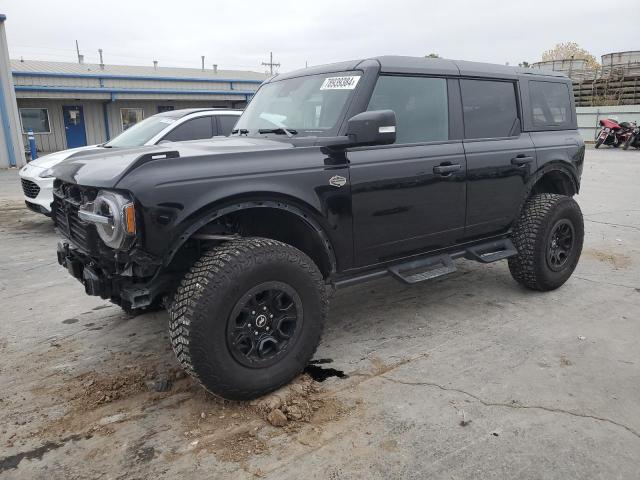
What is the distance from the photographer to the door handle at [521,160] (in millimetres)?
4223

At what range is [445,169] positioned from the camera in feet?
12.1

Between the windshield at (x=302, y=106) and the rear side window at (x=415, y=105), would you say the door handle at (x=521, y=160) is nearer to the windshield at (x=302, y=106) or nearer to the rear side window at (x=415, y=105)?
the rear side window at (x=415, y=105)

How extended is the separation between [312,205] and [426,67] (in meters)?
1.60

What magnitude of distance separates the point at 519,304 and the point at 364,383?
2.02m

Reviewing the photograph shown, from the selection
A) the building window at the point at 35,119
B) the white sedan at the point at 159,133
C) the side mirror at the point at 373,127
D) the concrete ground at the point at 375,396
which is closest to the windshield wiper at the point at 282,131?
the side mirror at the point at 373,127

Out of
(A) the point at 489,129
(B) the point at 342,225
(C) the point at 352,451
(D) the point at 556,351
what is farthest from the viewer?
(A) the point at 489,129

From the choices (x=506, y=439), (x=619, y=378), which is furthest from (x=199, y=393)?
(x=619, y=378)

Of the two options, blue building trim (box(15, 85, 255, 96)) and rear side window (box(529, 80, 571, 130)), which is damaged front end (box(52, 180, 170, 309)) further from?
blue building trim (box(15, 85, 255, 96))

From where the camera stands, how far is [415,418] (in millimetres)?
2725

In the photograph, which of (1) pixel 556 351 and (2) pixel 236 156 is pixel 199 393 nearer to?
(2) pixel 236 156

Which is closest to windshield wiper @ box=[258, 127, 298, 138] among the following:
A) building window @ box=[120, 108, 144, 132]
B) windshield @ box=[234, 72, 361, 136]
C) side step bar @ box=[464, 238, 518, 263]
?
windshield @ box=[234, 72, 361, 136]

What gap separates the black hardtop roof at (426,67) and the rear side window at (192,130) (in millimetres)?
2635

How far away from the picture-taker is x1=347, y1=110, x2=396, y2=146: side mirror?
3.02m

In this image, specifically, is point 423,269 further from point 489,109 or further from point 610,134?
point 610,134
